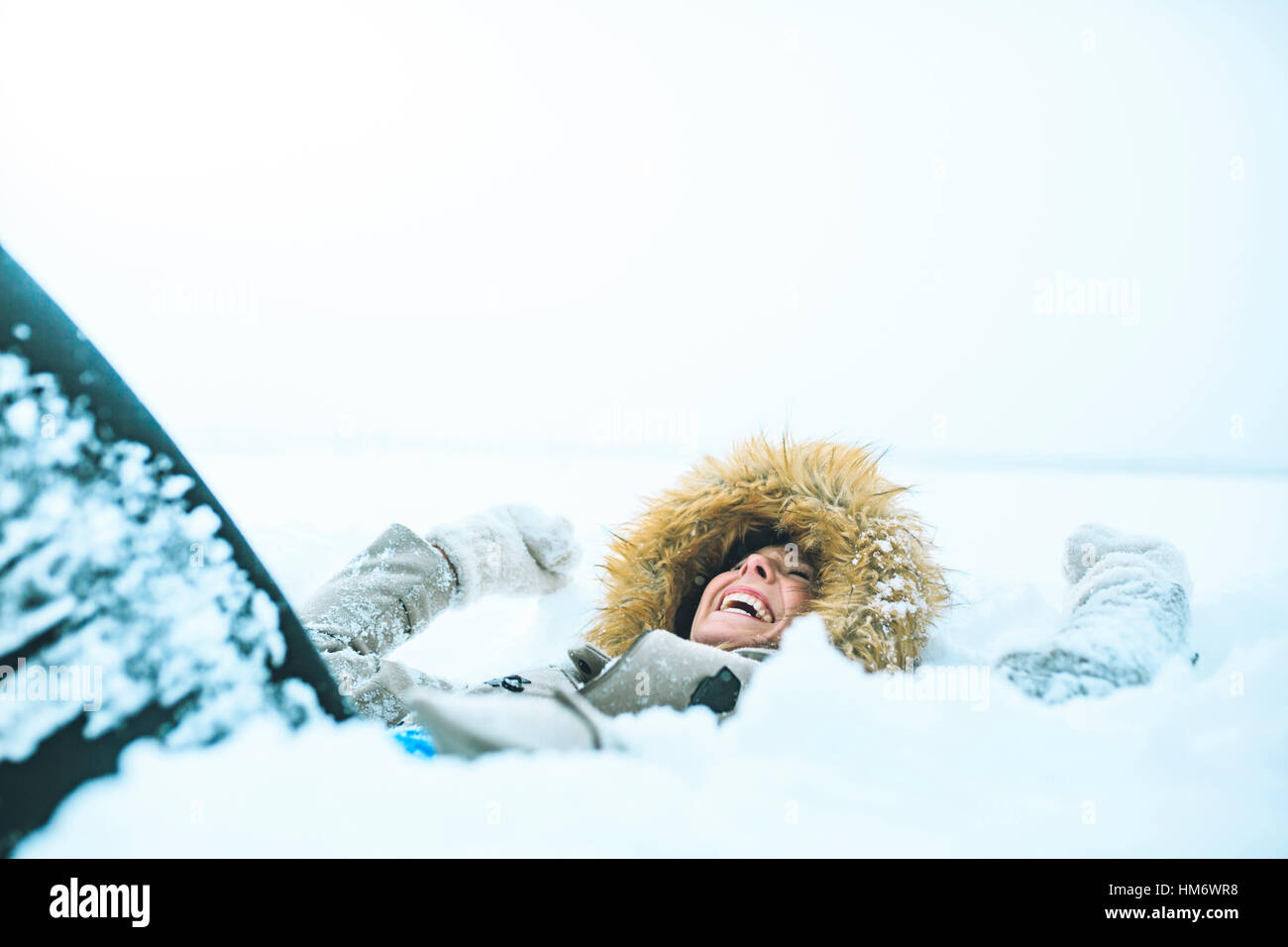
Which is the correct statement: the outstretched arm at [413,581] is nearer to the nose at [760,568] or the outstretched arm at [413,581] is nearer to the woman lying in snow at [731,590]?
the woman lying in snow at [731,590]

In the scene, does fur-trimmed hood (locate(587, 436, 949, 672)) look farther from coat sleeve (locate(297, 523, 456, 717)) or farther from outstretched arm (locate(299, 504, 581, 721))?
coat sleeve (locate(297, 523, 456, 717))

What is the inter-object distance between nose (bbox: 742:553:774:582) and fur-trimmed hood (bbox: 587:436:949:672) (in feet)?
0.24

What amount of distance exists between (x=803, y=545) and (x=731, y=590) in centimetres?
16

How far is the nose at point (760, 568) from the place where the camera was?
1.40 metres

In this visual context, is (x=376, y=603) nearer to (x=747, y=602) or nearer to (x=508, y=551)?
(x=508, y=551)

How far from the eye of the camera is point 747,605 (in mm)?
1365

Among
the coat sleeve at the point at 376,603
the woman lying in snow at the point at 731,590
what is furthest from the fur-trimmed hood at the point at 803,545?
the coat sleeve at the point at 376,603

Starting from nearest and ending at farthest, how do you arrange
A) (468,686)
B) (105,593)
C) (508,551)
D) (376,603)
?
(105,593), (468,686), (376,603), (508,551)

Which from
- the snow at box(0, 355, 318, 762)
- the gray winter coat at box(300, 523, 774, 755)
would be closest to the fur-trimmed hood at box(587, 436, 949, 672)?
the gray winter coat at box(300, 523, 774, 755)

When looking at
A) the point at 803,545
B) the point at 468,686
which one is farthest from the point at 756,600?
the point at 468,686

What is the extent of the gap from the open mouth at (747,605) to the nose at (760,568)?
5cm
